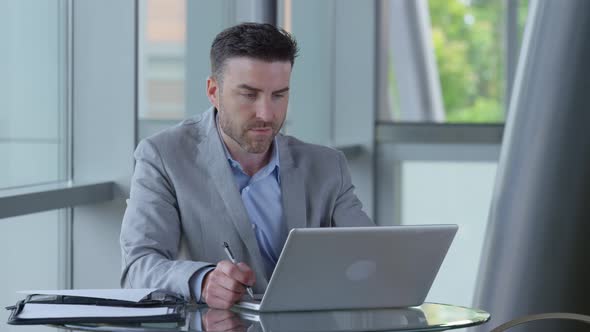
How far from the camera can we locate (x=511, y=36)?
303 inches

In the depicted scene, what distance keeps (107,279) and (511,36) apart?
4718 mm

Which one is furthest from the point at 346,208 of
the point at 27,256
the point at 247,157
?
the point at 27,256

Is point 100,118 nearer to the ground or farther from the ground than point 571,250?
farther from the ground

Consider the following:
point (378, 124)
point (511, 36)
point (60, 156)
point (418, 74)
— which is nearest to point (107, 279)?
point (60, 156)

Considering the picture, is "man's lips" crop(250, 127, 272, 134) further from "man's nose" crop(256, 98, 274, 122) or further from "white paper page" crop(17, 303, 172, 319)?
"white paper page" crop(17, 303, 172, 319)

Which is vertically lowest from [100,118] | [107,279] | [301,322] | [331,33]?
[107,279]

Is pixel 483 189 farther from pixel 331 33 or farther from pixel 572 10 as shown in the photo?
pixel 572 10

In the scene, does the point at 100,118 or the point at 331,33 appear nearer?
the point at 100,118

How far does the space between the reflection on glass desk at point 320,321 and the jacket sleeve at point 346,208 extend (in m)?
0.56

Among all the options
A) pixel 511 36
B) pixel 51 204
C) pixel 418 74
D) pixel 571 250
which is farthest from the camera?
pixel 418 74

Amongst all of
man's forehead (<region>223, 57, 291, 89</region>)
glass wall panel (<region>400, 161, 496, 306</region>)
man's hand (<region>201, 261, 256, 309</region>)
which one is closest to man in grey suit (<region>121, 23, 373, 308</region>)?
man's forehead (<region>223, 57, 291, 89</region>)

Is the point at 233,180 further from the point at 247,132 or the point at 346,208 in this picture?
the point at 346,208

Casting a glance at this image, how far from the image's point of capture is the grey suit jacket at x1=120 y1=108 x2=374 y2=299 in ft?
8.53

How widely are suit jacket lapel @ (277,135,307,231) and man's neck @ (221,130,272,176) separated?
5 centimetres
